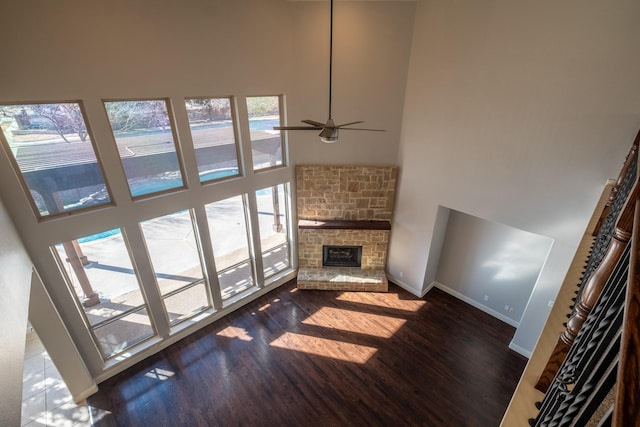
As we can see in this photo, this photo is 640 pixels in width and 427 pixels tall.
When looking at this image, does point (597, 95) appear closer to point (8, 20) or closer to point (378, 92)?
point (378, 92)

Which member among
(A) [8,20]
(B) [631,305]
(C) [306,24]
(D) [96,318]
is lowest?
(D) [96,318]

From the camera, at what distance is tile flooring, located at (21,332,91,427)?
14.1 ft

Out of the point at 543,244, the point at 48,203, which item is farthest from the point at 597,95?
the point at 48,203

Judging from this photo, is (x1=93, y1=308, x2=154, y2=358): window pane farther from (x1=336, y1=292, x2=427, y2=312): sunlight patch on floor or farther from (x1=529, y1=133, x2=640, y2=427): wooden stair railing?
(x1=529, y1=133, x2=640, y2=427): wooden stair railing

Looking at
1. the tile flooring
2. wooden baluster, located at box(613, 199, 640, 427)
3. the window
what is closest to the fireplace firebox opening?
the window

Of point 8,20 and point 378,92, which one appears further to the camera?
point 378,92

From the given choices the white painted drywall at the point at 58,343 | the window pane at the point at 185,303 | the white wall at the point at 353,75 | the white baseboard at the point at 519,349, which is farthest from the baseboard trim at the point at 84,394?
the white baseboard at the point at 519,349

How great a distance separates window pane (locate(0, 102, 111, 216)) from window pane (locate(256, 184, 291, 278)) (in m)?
2.83

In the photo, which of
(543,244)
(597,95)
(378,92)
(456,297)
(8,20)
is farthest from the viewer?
(456,297)

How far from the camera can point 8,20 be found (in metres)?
3.01

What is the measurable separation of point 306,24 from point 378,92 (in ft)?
6.03

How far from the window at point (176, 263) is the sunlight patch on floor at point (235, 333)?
672mm

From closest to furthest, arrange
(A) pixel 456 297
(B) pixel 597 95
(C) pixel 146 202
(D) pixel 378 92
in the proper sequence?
1. (B) pixel 597 95
2. (C) pixel 146 202
3. (D) pixel 378 92
4. (A) pixel 456 297

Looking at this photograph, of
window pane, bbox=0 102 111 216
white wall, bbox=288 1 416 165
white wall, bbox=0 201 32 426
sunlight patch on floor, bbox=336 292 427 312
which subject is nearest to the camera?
white wall, bbox=0 201 32 426
